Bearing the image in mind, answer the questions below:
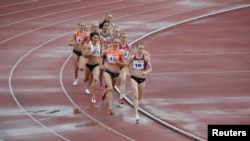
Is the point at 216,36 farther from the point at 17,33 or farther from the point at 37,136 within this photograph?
the point at 37,136

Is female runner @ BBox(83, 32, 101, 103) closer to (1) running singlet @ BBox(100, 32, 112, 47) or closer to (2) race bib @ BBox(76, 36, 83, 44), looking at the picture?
(1) running singlet @ BBox(100, 32, 112, 47)

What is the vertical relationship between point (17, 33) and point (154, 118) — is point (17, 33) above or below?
above

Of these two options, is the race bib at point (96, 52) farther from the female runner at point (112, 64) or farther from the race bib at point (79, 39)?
the race bib at point (79, 39)

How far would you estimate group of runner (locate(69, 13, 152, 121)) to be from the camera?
46.8 feet

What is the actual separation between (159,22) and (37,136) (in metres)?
14.4

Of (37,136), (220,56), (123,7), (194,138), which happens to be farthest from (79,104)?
(123,7)

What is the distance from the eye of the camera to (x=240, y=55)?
21703mm

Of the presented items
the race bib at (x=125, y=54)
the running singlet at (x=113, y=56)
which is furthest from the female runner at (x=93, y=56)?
the race bib at (x=125, y=54)

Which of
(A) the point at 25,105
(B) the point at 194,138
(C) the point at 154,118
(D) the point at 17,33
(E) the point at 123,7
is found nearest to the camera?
(B) the point at 194,138

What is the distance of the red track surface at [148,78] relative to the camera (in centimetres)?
1427

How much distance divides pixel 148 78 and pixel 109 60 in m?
4.07

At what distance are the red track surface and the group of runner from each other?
1.94 feet

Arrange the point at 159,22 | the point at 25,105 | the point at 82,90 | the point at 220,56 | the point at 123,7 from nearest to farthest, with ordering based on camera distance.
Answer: the point at 25,105
the point at 82,90
the point at 220,56
the point at 159,22
the point at 123,7

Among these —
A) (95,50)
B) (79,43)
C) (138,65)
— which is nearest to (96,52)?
(95,50)
